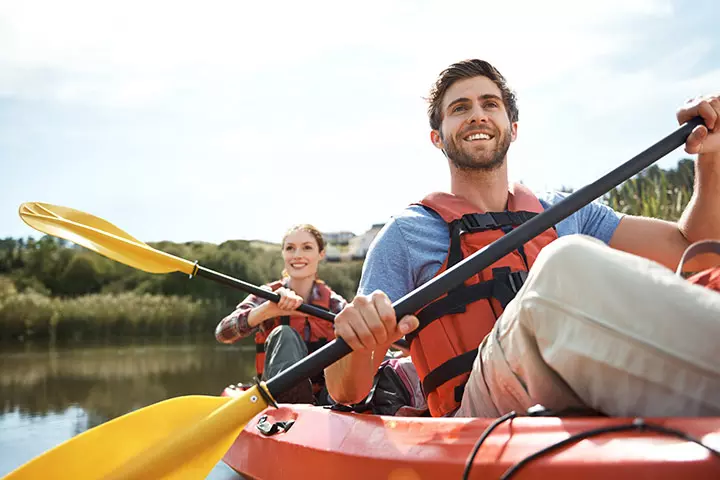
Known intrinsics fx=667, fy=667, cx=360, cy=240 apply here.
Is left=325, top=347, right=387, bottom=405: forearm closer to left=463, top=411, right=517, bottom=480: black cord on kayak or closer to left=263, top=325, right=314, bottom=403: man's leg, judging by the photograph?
left=463, top=411, right=517, bottom=480: black cord on kayak

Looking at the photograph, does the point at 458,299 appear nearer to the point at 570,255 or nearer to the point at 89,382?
the point at 570,255

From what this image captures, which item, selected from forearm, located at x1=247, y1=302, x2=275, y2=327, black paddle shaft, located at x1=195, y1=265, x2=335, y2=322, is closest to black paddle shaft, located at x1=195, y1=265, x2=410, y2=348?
black paddle shaft, located at x1=195, y1=265, x2=335, y2=322

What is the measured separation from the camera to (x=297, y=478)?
154 centimetres

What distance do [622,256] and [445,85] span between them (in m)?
1.09

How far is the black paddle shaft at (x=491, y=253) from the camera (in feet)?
4.71

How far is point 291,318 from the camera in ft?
12.6

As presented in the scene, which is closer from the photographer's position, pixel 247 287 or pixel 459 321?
pixel 459 321

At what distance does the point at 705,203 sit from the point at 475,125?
65 cm

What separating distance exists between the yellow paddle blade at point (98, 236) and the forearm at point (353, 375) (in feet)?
4.05

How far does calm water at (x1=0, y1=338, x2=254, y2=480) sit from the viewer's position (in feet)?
13.4

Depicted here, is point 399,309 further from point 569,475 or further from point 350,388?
point 569,475

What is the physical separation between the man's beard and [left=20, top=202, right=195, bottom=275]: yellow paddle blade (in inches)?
50.3

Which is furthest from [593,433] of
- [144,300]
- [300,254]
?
[144,300]

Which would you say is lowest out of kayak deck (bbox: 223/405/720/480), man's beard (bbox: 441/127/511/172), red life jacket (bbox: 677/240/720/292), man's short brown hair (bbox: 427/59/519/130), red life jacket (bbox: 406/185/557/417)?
kayak deck (bbox: 223/405/720/480)
